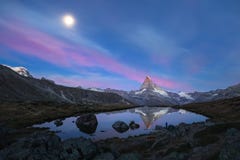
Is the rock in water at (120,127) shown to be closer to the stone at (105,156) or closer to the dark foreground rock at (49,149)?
the dark foreground rock at (49,149)

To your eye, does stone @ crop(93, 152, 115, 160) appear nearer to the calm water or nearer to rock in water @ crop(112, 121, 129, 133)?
the calm water

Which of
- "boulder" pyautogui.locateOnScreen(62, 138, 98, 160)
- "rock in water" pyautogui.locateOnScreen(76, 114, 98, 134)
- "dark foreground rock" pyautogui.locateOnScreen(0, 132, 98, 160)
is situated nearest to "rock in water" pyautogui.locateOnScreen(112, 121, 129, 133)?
"rock in water" pyautogui.locateOnScreen(76, 114, 98, 134)

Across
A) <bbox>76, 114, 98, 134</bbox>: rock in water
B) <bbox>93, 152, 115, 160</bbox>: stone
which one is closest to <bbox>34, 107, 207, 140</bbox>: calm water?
<bbox>76, 114, 98, 134</bbox>: rock in water

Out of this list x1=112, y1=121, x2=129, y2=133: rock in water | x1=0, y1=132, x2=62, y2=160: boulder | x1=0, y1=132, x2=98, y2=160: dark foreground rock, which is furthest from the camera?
x1=112, y1=121, x2=129, y2=133: rock in water

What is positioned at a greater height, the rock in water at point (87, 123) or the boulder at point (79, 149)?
the rock in water at point (87, 123)

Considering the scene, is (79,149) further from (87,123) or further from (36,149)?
(87,123)

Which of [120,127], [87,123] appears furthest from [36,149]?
[87,123]

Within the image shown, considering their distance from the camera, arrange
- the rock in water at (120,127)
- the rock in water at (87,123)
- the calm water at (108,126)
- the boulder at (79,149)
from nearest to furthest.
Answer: the boulder at (79,149) → the calm water at (108,126) → the rock in water at (120,127) → the rock in water at (87,123)

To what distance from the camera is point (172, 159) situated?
34125 mm

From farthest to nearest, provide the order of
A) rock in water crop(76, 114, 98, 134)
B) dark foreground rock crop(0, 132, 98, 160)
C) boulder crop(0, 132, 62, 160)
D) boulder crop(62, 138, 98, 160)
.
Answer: rock in water crop(76, 114, 98, 134) → boulder crop(62, 138, 98, 160) → dark foreground rock crop(0, 132, 98, 160) → boulder crop(0, 132, 62, 160)

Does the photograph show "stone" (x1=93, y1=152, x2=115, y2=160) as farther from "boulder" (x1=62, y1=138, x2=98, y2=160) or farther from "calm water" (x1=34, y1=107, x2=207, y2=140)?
"calm water" (x1=34, y1=107, x2=207, y2=140)

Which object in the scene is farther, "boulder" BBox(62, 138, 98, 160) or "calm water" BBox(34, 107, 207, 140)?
"calm water" BBox(34, 107, 207, 140)

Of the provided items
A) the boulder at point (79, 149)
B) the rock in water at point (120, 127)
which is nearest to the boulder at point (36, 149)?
the boulder at point (79, 149)

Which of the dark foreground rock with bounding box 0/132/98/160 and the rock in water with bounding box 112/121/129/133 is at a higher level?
the rock in water with bounding box 112/121/129/133
